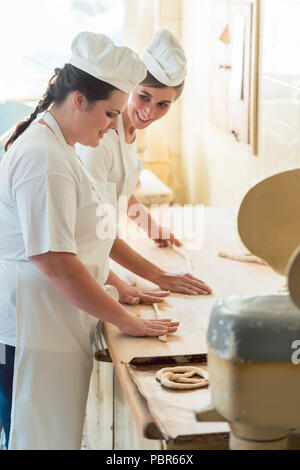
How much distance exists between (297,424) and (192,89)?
3376 millimetres

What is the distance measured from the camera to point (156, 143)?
428 centimetres

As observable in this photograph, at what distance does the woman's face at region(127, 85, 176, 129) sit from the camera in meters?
2.03

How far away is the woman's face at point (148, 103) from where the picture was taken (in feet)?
6.64

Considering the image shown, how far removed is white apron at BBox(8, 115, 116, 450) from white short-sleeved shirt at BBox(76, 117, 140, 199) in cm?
43

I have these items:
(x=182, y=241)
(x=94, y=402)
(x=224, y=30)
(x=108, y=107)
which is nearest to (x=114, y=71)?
(x=108, y=107)

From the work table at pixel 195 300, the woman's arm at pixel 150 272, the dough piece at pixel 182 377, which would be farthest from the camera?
the woman's arm at pixel 150 272

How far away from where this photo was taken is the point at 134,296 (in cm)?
189

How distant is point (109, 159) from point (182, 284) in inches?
16.3

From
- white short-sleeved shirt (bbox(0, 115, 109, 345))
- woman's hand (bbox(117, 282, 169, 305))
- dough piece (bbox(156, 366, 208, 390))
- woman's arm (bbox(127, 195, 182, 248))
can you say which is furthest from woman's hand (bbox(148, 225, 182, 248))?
dough piece (bbox(156, 366, 208, 390))

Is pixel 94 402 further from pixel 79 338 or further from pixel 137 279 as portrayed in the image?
pixel 79 338

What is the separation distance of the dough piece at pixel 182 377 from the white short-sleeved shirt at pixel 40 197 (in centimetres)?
33

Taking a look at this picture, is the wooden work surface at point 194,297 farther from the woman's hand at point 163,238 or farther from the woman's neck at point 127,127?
the woman's neck at point 127,127

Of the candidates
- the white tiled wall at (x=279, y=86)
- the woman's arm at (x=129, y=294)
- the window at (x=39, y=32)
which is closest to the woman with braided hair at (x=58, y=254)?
the woman's arm at (x=129, y=294)

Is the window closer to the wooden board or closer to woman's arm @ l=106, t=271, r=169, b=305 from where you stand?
the wooden board
